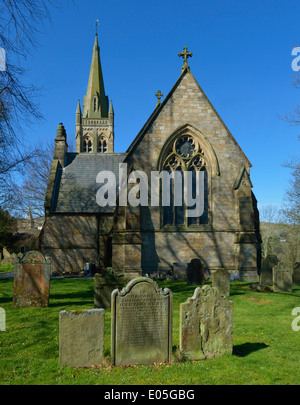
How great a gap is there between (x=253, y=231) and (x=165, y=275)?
507cm

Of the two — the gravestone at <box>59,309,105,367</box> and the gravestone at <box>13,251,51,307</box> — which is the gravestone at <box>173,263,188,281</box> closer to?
the gravestone at <box>13,251,51,307</box>

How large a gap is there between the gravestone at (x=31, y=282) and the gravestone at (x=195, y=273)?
6.90 m

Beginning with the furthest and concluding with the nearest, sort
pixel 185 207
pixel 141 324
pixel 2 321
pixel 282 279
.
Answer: pixel 185 207 → pixel 282 279 → pixel 2 321 → pixel 141 324

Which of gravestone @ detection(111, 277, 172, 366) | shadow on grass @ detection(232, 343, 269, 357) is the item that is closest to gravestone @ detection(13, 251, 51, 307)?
gravestone @ detection(111, 277, 172, 366)

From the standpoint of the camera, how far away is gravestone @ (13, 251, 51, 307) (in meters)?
9.88

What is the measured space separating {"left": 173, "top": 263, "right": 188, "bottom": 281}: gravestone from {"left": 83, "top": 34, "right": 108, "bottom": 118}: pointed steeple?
33.7 metres

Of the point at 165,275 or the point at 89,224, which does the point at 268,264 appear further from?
the point at 89,224

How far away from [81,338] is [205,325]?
2.23m

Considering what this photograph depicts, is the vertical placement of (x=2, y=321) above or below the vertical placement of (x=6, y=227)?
below

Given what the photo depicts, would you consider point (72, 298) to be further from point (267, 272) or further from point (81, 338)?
point (267, 272)

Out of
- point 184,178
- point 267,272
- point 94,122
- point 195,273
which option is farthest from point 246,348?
point 94,122

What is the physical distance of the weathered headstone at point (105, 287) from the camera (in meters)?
9.98

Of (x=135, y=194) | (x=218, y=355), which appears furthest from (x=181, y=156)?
(x=218, y=355)

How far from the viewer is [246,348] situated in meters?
6.65
